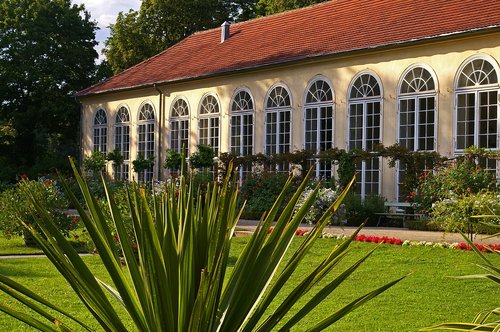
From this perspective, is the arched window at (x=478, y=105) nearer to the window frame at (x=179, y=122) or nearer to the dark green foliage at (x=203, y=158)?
the dark green foliage at (x=203, y=158)

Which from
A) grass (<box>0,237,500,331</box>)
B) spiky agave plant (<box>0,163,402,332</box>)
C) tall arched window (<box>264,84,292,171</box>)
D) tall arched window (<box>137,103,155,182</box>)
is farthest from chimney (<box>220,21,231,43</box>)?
spiky agave plant (<box>0,163,402,332</box>)

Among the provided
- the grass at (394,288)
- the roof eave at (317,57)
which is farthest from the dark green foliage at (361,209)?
the grass at (394,288)

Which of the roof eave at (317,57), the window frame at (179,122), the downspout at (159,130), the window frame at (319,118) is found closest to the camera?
the roof eave at (317,57)

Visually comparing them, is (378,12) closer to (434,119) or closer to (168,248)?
(434,119)

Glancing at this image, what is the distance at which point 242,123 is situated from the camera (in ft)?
89.4

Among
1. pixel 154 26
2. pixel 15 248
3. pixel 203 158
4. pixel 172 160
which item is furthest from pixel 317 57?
pixel 154 26

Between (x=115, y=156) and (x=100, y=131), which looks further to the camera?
(x=100, y=131)

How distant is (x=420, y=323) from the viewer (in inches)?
310

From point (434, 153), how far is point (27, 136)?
90.2 feet

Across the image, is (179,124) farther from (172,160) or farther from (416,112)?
(416,112)

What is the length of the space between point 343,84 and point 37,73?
22034 mm

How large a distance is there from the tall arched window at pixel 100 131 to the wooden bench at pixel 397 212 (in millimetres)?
16801

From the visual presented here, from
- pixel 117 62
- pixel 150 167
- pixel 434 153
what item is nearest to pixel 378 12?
pixel 434 153

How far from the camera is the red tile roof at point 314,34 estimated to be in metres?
21.5
